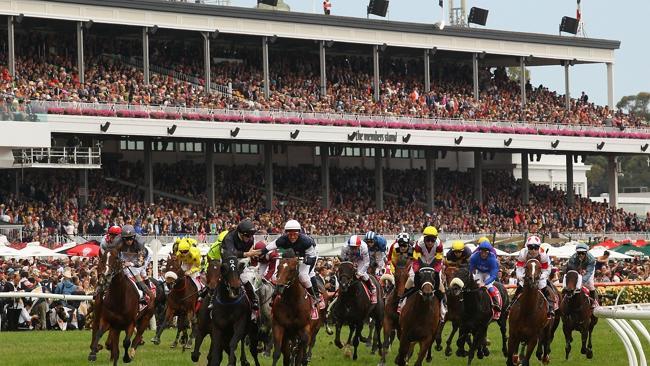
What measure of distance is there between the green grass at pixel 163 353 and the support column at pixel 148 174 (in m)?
21.0

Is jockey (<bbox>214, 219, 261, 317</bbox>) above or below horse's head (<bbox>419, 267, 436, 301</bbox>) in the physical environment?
above

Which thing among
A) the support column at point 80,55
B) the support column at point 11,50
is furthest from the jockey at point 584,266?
the support column at point 80,55

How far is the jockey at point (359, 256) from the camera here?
19.9 metres

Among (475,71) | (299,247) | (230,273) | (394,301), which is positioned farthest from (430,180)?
(230,273)

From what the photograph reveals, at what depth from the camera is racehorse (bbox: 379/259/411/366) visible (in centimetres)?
1797

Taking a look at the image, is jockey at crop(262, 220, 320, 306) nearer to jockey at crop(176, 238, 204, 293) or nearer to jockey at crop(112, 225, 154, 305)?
jockey at crop(112, 225, 154, 305)

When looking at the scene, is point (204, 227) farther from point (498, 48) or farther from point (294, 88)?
A: point (498, 48)

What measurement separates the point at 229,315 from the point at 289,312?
70 cm

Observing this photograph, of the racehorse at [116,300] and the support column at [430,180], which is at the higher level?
the support column at [430,180]

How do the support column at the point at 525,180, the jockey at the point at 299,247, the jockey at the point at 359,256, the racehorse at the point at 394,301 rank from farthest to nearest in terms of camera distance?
1. the support column at the point at 525,180
2. the jockey at the point at 359,256
3. the racehorse at the point at 394,301
4. the jockey at the point at 299,247

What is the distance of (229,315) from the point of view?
620 inches

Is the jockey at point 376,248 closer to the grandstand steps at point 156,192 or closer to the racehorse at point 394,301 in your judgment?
the racehorse at point 394,301

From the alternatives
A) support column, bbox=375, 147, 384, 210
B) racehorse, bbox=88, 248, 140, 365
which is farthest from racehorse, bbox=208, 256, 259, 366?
support column, bbox=375, 147, 384, 210

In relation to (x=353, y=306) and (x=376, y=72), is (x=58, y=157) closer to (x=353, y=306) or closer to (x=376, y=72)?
(x=376, y=72)
